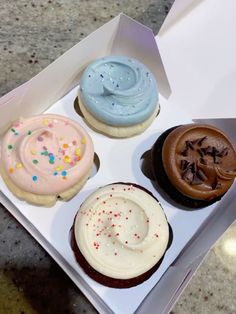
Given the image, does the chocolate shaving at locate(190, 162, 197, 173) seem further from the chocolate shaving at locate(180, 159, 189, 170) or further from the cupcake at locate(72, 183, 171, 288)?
the cupcake at locate(72, 183, 171, 288)

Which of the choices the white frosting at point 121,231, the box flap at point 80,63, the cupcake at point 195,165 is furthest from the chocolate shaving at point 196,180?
the box flap at point 80,63

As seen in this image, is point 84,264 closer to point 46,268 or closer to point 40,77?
point 46,268

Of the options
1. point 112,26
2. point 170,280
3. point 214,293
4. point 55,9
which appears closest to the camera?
point 170,280

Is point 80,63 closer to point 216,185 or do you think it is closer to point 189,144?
point 189,144

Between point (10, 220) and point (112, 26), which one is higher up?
Result: point (112, 26)

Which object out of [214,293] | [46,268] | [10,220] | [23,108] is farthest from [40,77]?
[214,293]

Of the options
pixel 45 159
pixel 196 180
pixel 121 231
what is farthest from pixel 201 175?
pixel 45 159
